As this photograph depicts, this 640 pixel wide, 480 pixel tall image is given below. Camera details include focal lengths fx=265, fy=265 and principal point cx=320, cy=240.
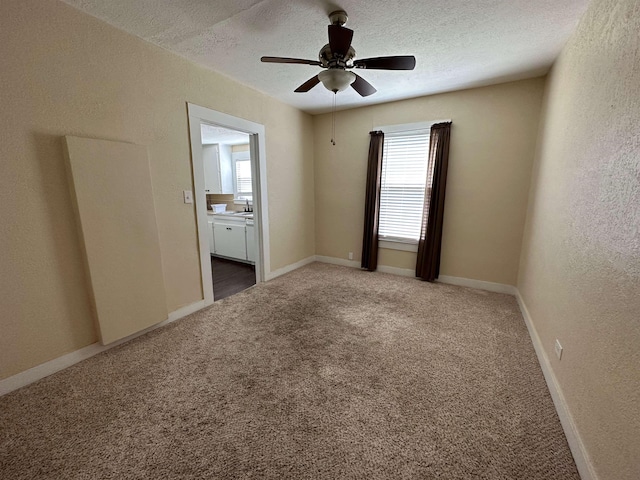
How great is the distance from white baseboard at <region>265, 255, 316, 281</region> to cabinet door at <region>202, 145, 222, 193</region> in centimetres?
287

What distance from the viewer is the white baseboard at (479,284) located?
132 inches

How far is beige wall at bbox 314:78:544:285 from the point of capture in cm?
308

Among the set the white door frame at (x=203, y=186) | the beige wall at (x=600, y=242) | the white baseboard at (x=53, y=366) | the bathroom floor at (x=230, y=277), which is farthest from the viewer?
the bathroom floor at (x=230, y=277)

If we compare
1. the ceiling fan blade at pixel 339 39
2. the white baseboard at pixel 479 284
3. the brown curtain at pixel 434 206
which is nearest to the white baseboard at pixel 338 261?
the brown curtain at pixel 434 206

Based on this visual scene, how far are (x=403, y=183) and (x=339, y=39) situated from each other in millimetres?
2456

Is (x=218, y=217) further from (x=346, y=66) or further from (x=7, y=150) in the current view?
(x=346, y=66)

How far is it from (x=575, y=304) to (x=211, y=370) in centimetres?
239

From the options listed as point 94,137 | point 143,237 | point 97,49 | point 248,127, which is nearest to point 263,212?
point 248,127

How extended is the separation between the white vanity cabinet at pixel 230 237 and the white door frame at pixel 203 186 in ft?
3.22

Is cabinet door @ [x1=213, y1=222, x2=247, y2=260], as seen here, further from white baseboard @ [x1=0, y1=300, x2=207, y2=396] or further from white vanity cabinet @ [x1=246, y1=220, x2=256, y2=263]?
white baseboard @ [x1=0, y1=300, x2=207, y2=396]

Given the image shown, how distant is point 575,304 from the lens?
151 cm

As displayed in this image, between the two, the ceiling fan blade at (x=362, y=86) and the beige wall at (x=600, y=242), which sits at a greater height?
the ceiling fan blade at (x=362, y=86)

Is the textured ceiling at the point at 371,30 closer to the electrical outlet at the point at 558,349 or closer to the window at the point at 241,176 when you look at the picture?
the electrical outlet at the point at 558,349

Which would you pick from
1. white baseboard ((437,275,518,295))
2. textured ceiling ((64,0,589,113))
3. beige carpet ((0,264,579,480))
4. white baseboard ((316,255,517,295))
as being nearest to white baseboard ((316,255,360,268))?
white baseboard ((316,255,517,295))
